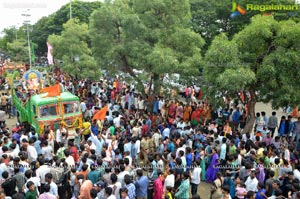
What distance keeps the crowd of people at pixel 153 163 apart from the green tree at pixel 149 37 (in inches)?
90.3

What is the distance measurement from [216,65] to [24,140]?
22.0 feet

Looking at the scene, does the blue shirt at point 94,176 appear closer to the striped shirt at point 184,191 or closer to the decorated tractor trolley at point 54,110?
the striped shirt at point 184,191

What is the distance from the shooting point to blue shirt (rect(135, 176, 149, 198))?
7844 millimetres

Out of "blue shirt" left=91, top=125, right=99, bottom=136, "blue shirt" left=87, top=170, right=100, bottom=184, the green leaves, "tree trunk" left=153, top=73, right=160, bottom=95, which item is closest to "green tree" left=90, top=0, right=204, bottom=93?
"tree trunk" left=153, top=73, right=160, bottom=95

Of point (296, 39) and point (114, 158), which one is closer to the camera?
point (114, 158)

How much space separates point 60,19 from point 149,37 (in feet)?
122

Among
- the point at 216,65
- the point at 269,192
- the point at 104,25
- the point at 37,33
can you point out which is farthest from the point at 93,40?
the point at 37,33

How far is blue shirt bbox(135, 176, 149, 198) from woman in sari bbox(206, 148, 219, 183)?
9.03 feet

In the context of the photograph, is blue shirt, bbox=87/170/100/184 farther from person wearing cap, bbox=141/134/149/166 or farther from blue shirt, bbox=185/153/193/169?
person wearing cap, bbox=141/134/149/166

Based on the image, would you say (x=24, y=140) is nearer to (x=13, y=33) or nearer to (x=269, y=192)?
(x=269, y=192)

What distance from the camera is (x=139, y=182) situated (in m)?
7.84

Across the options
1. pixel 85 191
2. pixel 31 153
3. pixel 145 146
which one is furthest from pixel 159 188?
Answer: pixel 31 153

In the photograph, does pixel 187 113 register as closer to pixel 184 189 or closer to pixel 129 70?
pixel 129 70

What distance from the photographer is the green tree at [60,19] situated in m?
46.8
